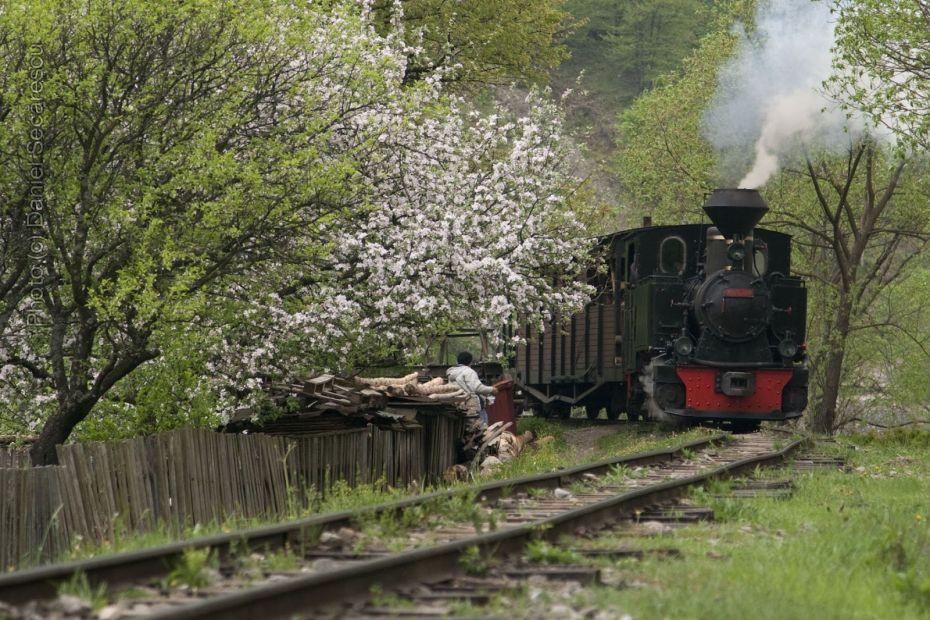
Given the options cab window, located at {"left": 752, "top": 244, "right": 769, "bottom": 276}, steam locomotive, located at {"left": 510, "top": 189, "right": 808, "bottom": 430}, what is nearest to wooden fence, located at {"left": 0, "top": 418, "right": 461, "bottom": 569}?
steam locomotive, located at {"left": 510, "top": 189, "right": 808, "bottom": 430}

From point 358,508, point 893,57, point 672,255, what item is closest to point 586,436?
point 672,255

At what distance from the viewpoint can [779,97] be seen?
2508cm

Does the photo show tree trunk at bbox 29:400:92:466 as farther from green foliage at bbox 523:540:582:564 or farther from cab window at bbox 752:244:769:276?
cab window at bbox 752:244:769:276

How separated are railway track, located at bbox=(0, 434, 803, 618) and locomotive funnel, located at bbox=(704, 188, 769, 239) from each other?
9178mm

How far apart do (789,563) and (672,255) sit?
15.3m

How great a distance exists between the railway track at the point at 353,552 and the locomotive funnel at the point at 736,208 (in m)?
9.18

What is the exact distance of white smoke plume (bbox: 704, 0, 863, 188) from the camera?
24.7 meters

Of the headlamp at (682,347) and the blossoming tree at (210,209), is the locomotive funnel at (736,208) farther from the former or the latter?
→ the blossoming tree at (210,209)

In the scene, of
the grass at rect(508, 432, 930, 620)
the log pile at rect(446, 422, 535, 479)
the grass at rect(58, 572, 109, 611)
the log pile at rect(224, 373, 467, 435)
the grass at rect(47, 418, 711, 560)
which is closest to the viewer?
the grass at rect(58, 572, 109, 611)

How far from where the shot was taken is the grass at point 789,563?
596cm

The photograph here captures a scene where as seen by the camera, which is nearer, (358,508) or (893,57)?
(358,508)

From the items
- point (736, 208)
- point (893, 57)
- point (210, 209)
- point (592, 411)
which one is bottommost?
point (592, 411)

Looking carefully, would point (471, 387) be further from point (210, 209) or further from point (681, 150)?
point (681, 150)

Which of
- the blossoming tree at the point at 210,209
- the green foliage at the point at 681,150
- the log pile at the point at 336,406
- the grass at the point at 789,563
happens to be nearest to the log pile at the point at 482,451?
the log pile at the point at 336,406
